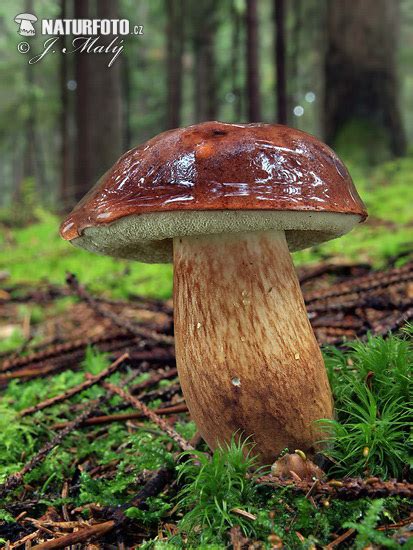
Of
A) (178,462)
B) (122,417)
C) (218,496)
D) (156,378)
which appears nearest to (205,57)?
(156,378)

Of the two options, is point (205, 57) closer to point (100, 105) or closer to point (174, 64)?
point (174, 64)

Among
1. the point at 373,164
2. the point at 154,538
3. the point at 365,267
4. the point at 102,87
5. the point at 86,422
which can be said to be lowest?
the point at 154,538

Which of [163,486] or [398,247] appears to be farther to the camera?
[398,247]

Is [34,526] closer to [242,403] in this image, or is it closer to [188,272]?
[242,403]

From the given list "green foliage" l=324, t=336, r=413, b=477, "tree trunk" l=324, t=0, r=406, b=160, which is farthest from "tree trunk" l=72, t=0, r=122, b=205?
"green foliage" l=324, t=336, r=413, b=477

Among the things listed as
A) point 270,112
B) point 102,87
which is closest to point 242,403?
point 102,87

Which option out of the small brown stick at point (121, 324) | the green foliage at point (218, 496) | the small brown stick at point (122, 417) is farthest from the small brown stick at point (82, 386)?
the green foliage at point (218, 496)

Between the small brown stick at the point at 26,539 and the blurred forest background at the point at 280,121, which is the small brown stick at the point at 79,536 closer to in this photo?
the small brown stick at the point at 26,539
